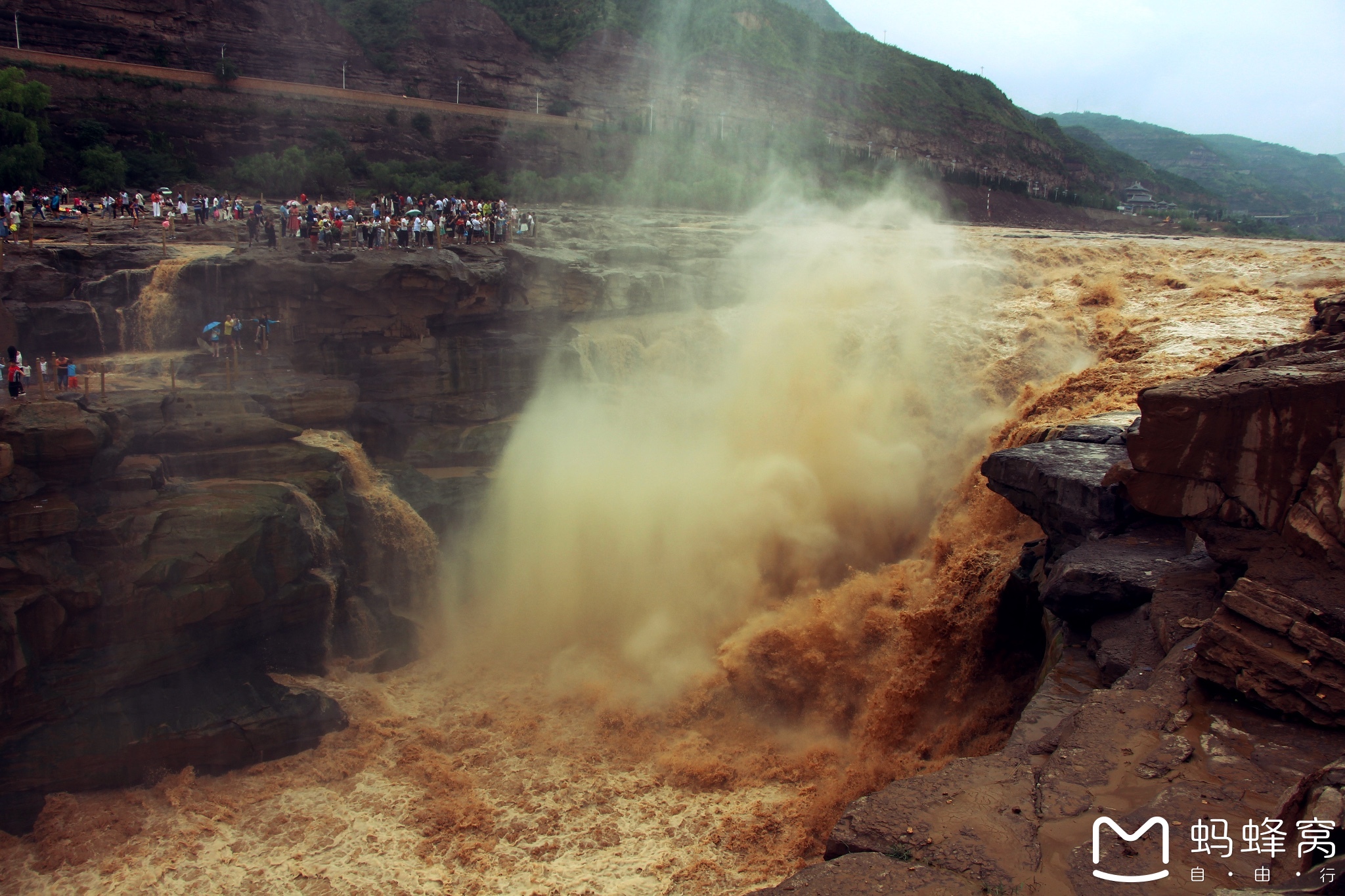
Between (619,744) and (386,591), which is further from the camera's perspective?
(386,591)

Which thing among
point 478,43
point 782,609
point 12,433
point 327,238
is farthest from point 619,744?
point 478,43

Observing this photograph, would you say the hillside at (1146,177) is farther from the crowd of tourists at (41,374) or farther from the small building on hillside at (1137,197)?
the crowd of tourists at (41,374)

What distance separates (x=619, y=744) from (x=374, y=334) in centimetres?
1102

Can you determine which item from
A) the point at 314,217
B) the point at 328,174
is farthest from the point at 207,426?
the point at 328,174

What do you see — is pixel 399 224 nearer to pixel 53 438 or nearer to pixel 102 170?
pixel 53 438

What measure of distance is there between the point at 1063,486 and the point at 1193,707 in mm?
4128

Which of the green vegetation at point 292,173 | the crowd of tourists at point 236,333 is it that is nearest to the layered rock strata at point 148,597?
the crowd of tourists at point 236,333

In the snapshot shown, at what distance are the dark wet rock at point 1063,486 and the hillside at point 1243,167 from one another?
257 ft

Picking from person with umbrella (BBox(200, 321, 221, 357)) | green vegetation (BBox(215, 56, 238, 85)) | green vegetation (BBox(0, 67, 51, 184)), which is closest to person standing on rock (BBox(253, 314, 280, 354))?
person with umbrella (BBox(200, 321, 221, 357))

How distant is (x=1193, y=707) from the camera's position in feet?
24.3

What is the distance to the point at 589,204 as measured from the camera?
3444 cm

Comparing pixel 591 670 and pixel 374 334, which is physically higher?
pixel 374 334

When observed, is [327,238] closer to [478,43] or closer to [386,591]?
[386,591]

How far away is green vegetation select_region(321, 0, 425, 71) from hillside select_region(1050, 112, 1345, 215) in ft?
225
